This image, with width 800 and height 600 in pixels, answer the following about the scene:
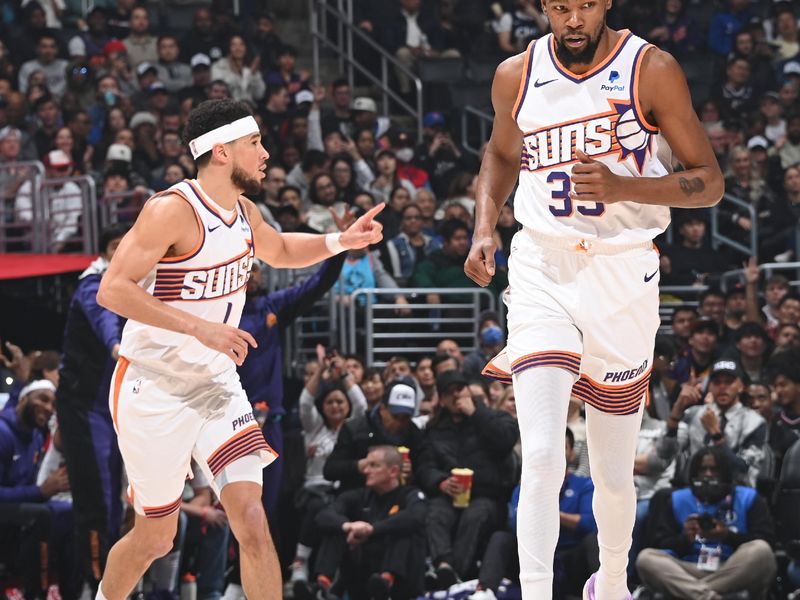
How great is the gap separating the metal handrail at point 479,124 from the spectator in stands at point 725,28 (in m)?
3.19

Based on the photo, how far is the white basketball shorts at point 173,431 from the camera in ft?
20.6

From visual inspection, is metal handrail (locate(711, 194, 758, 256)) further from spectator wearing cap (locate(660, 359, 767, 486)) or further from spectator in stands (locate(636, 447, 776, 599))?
spectator in stands (locate(636, 447, 776, 599))

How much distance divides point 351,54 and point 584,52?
13.0 m

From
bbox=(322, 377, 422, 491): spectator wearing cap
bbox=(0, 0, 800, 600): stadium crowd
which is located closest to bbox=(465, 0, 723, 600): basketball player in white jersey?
bbox=(0, 0, 800, 600): stadium crowd

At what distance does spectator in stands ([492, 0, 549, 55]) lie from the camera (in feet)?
59.8

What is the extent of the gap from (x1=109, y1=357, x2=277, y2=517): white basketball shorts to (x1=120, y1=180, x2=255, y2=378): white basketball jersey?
77mm

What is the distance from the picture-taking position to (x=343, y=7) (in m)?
19.3

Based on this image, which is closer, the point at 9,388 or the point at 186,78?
the point at 9,388

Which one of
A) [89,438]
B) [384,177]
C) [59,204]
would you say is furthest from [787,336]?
[59,204]

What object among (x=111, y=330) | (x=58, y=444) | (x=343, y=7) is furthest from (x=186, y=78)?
(x=111, y=330)

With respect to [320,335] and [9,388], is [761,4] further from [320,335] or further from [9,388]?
[9,388]

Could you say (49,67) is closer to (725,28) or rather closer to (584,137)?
(725,28)

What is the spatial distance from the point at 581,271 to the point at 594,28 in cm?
94

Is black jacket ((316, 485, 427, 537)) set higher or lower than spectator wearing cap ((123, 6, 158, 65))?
lower
